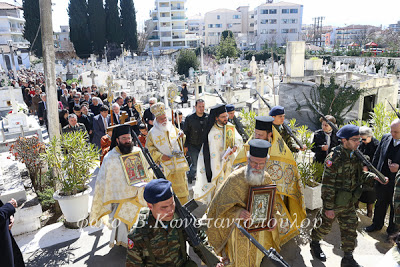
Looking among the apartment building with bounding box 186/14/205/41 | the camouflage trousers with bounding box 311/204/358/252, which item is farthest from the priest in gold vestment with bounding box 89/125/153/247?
the apartment building with bounding box 186/14/205/41

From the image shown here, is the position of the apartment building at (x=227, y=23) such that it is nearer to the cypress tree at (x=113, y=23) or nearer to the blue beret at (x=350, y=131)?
the cypress tree at (x=113, y=23)

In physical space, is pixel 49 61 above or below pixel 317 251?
above

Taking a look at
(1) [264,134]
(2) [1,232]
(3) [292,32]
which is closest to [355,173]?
(1) [264,134]

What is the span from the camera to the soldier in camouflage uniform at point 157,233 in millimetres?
2518

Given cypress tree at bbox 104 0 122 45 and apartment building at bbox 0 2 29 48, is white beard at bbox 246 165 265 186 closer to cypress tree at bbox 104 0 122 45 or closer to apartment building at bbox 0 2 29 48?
cypress tree at bbox 104 0 122 45

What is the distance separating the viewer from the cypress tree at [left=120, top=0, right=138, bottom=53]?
50.3m

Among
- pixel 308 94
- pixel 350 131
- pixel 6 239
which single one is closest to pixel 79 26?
pixel 308 94

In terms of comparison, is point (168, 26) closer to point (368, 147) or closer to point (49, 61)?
point (49, 61)

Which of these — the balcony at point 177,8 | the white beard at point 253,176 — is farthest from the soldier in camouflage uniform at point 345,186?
the balcony at point 177,8

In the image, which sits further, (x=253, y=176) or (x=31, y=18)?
(x=31, y=18)

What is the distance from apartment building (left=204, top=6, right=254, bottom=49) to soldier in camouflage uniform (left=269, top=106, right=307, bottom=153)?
78.9 m

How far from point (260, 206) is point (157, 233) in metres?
1.25

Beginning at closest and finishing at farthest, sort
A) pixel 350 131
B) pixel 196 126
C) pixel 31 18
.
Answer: pixel 350 131 → pixel 196 126 → pixel 31 18

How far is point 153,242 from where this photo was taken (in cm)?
260
